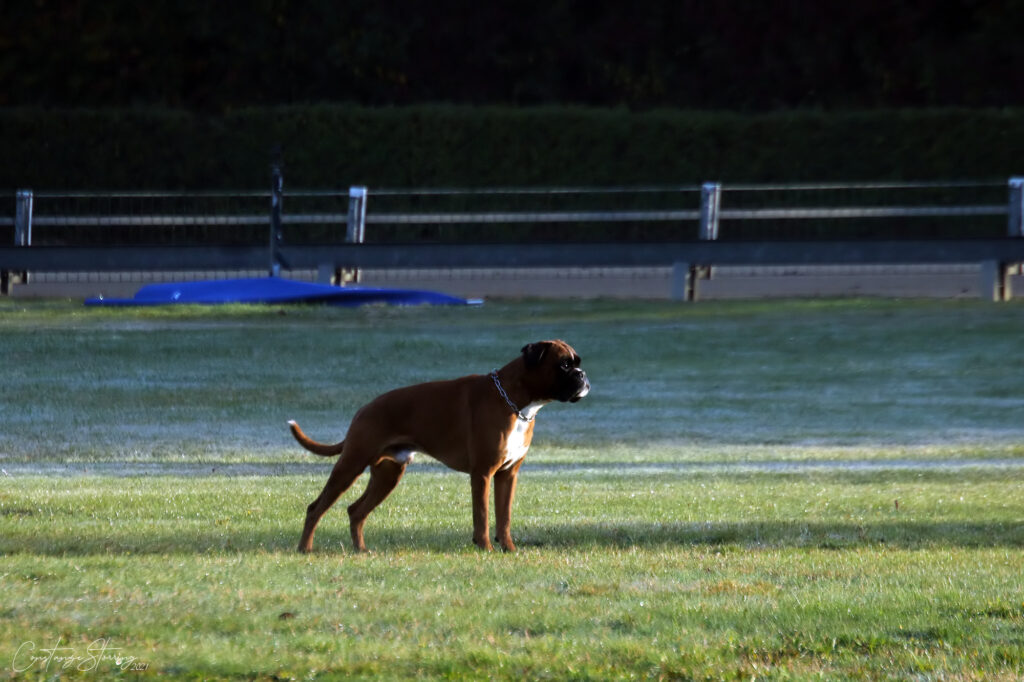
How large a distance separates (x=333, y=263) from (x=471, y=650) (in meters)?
18.4

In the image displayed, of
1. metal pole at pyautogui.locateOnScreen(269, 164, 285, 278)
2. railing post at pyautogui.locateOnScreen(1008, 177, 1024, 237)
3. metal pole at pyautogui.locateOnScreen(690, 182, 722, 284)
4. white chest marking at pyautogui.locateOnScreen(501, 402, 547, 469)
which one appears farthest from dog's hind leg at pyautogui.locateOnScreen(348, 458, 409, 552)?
railing post at pyautogui.locateOnScreen(1008, 177, 1024, 237)

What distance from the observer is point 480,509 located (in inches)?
325

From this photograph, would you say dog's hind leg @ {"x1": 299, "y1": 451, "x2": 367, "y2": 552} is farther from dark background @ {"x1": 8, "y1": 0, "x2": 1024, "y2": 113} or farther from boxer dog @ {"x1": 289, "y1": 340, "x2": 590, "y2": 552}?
dark background @ {"x1": 8, "y1": 0, "x2": 1024, "y2": 113}

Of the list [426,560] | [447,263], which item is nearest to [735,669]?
[426,560]

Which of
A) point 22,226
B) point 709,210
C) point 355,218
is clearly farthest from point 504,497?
point 22,226

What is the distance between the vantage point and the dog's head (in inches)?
317

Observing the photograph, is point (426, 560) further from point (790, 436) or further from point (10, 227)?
point (10, 227)

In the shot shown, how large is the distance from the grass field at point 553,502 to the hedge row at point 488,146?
933cm

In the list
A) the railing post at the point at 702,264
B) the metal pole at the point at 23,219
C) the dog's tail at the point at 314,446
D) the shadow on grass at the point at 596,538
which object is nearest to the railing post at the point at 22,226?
the metal pole at the point at 23,219

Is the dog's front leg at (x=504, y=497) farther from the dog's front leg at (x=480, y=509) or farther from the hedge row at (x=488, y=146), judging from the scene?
the hedge row at (x=488, y=146)

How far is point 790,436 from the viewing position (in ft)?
51.7

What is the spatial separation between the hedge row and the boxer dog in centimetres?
2530

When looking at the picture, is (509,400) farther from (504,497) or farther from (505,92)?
(505,92)

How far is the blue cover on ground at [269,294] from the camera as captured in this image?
75.1 feet
